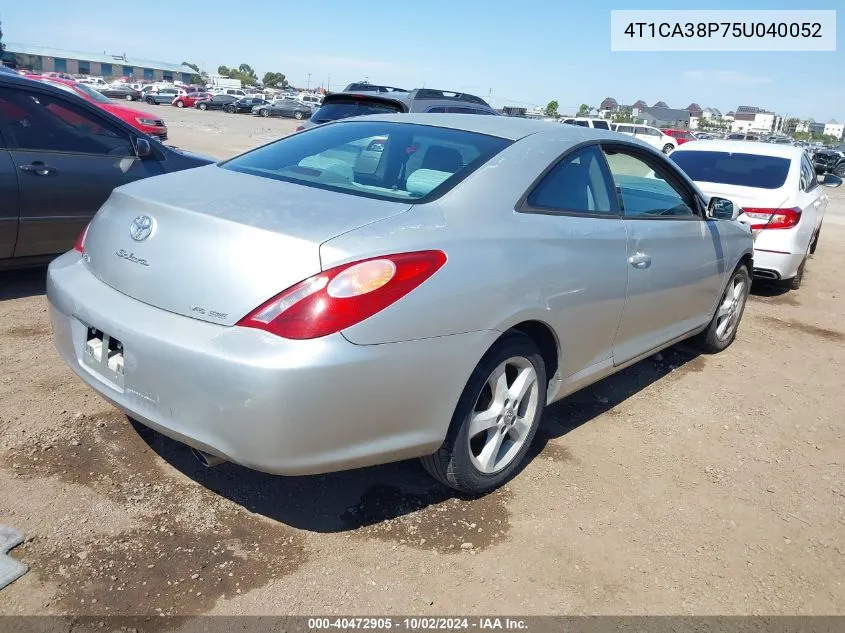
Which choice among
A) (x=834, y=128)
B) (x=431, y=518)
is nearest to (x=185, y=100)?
(x=431, y=518)

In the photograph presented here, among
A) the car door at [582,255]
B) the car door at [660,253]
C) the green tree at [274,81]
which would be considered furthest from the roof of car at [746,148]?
the green tree at [274,81]

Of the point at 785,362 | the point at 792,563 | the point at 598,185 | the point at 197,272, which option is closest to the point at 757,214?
the point at 785,362

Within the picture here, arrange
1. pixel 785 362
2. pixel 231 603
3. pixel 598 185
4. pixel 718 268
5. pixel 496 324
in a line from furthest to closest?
pixel 785 362
pixel 718 268
pixel 598 185
pixel 496 324
pixel 231 603

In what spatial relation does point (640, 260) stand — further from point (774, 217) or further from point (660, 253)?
point (774, 217)

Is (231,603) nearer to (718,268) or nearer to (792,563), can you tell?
(792,563)

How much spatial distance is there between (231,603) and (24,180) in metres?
3.76

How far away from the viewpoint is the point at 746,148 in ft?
24.9

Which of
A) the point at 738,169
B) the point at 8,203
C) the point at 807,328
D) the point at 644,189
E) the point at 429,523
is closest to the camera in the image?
the point at 429,523

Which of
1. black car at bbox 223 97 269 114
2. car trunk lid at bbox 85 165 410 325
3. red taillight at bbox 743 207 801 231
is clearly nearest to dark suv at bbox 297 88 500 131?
red taillight at bbox 743 207 801 231

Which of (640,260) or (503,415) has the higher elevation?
(640,260)

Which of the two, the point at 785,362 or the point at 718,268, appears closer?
the point at 718,268

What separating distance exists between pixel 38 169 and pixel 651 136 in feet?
88.8

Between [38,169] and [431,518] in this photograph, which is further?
[38,169]

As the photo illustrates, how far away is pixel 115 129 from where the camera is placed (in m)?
5.44
